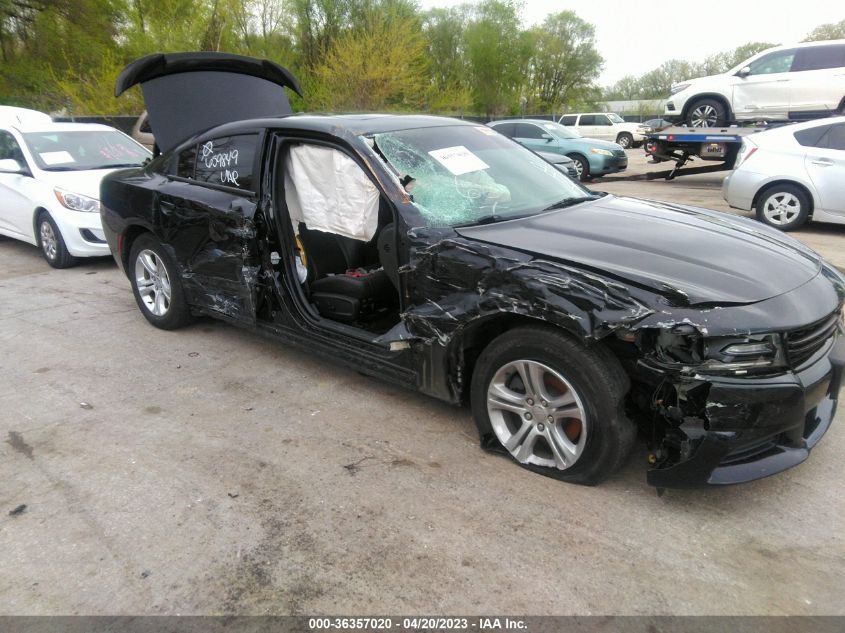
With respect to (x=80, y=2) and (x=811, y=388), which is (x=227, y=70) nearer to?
(x=811, y=388)

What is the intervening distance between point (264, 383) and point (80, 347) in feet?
5.65

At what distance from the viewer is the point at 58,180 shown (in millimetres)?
7195

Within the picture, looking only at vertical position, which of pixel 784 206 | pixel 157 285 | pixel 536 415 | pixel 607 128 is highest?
pixel 536 415

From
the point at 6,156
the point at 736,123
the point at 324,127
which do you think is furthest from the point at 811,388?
the point at 736,123

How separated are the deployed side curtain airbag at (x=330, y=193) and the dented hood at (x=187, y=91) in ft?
4.24

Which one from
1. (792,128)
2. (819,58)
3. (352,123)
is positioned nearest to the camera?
(352,123)

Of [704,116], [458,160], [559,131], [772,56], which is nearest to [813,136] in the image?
[772,56]

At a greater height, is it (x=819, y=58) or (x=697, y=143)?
(x=819, y=58)

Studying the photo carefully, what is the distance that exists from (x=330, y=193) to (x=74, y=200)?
453 centimetres

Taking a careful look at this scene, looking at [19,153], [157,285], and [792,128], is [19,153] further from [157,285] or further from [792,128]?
[792,128]

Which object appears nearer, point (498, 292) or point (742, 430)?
point (742, 430)

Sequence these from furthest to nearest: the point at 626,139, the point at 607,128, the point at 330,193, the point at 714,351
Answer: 1. the point at 607,128
2. the point at 626,139
3. the point at 330,193
4. the point at 714,351

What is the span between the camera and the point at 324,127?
3.75 meters

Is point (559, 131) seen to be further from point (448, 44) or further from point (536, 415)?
point (448, 44)
